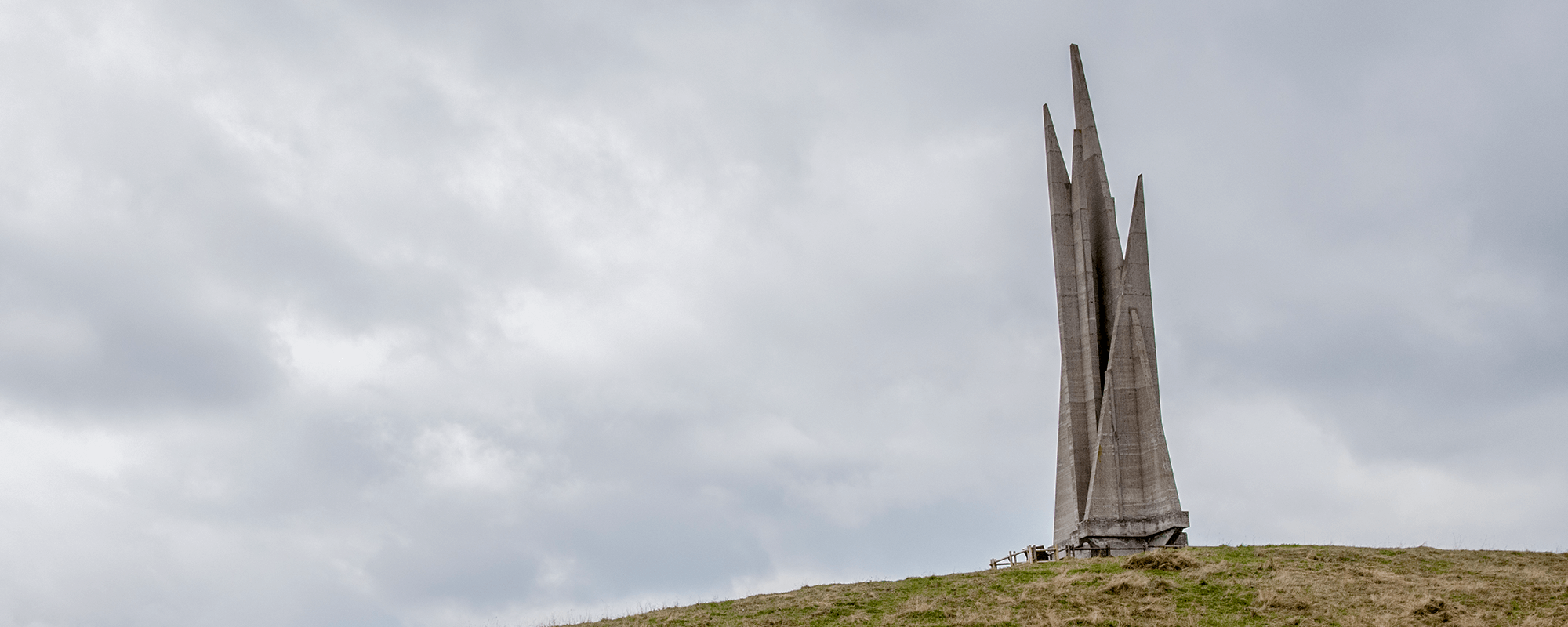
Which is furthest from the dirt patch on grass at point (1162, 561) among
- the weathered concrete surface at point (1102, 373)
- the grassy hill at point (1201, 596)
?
the weathered concrete surface at point (1102, 373)

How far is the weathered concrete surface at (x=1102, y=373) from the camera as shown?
32438 millimetres

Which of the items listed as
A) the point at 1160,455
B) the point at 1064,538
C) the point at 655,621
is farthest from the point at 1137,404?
the point at 655,621

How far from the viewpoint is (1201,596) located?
24.3 metres

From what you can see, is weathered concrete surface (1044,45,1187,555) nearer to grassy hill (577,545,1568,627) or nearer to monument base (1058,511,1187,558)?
monument base (1058,511,1187,558)

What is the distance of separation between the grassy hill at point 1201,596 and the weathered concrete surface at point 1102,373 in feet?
13.2

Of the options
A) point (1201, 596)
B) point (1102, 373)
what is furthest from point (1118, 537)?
point (1201, 596)

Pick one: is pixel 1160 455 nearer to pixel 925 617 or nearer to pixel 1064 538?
pixel 1064 538

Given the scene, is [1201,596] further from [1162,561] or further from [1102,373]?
[1102,373]

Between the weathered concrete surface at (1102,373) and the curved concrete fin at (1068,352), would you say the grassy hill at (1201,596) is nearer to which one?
the weathered concrete surface at (1102,373)

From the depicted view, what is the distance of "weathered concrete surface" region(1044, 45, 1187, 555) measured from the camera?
32438 millimetres

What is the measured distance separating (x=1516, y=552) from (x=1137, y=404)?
925 centimetres

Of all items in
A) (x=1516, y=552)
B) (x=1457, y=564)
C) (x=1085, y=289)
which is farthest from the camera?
(x=1085, y=289)

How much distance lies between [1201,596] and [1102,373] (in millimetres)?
11254

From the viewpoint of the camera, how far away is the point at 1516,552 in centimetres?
2919
